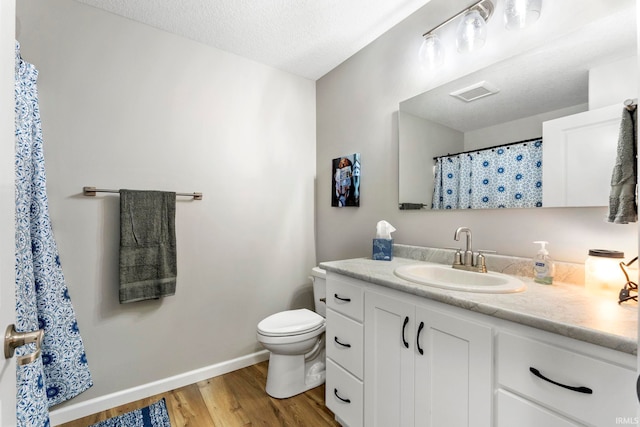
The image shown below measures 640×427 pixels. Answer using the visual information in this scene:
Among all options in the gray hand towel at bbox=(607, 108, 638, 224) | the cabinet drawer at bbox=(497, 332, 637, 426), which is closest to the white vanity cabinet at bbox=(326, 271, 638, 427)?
the cabinet drawer at bbox=(497, 332, 637, 426)

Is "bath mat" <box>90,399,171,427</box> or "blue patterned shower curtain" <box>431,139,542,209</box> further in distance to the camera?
"bath mat" <box>90,399,171,427</box>

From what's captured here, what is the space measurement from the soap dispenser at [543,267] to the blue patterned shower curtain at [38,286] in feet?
6.92

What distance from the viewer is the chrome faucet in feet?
4.41

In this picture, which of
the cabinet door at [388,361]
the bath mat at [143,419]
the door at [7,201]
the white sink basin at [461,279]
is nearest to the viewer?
the door at [7,201]

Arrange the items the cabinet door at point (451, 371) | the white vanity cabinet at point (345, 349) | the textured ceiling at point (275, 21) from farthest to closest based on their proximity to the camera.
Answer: the textured ceiling at point (275, 21), the white vanity cabinet at point (345, 349), the cabinet door at point (451, 371)

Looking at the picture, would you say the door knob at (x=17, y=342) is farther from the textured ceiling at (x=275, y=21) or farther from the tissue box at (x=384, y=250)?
the textured ceiling at (x=275, y=21)

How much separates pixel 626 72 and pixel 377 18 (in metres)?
1.35

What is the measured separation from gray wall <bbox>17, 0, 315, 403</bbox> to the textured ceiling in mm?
101

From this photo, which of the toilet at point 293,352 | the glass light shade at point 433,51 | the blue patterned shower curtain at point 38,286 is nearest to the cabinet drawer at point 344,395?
the toilet at point 293,352

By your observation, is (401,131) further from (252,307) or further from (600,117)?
(252,307)

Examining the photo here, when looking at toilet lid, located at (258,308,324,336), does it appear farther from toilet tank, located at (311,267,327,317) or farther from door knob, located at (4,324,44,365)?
door knob, located at (4,324,44,365)

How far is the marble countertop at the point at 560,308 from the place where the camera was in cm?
68

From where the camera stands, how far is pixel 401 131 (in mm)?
1834

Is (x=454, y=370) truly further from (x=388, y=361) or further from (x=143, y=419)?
(x=143, y=419)
